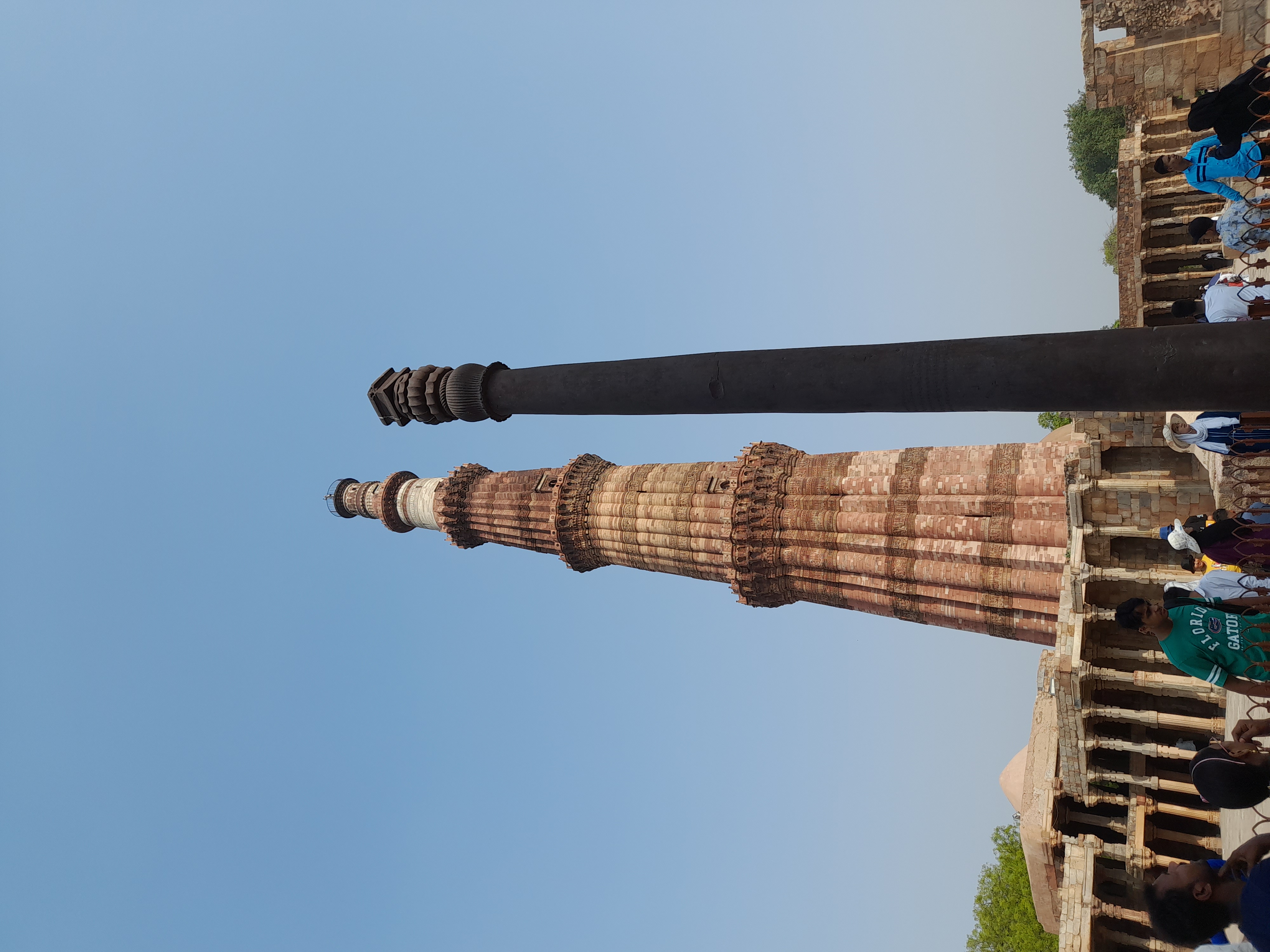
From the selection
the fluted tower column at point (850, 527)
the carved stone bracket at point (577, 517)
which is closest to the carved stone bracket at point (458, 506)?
the fluted tower column at point (850, 527)

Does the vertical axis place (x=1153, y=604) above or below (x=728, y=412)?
below

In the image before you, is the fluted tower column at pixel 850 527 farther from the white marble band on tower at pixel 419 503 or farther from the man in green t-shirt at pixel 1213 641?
the man in green t-shirt at pixel 1213 641

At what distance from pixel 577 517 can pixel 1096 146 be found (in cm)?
4600

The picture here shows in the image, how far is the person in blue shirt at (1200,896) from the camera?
537 centimetres

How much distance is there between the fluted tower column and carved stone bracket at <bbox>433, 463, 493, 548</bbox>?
5.25m

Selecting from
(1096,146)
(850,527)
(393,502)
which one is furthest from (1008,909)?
(1096,146)


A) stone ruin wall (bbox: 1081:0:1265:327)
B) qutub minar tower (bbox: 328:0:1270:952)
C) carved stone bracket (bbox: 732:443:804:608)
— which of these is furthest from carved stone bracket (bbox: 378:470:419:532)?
stone ruin wall (bbox: 1081:0:1265:327)

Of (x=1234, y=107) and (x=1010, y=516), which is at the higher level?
(x=1234, y=107)

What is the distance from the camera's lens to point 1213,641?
6.77 m

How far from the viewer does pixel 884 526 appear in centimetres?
1828

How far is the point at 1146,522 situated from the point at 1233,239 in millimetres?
5146

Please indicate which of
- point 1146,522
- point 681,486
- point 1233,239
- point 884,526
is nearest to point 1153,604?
point 1233,239

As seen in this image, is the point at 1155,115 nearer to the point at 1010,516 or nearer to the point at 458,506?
the point at 1010,516

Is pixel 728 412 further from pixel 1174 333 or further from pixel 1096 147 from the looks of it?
pixel 1096 147
